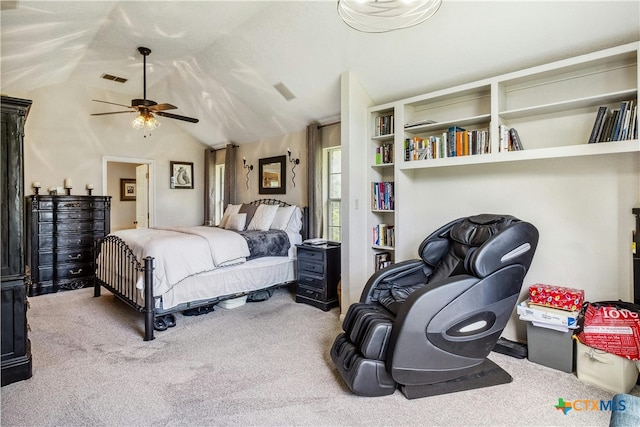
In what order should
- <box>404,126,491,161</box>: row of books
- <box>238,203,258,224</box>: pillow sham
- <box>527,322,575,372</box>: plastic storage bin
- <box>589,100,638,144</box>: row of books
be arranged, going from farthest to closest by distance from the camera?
<box>238,203,258,224</box>: pillow sham, <box>404,126,491,161</box>: row of books, <box>527,322,575,372</box>: plastic storage bin, <box>589,100,638,144</box>: row of books

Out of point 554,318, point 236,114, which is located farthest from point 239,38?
point 554,318

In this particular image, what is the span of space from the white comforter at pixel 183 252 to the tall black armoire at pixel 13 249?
926mm

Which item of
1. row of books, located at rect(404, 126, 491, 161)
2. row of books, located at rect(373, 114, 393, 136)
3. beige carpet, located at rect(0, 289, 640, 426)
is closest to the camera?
beige carpet, located at rect(0, 289, 640, 426)

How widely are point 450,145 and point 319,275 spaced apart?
207cm

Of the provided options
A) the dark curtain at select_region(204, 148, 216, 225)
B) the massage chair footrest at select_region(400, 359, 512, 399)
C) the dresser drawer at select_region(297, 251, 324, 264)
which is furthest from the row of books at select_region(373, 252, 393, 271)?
the dark curtain at select_region(204, 148, 216, 225)

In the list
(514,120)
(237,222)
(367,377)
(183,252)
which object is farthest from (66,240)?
(514,120)

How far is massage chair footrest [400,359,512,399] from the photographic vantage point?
7.38 ft

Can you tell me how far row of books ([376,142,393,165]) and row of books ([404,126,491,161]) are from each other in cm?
28

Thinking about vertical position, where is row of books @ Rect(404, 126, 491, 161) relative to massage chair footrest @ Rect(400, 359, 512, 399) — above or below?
above

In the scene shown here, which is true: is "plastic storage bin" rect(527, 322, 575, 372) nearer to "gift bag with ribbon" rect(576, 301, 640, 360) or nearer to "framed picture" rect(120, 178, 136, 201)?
"gift bag with ribbon" rect(576, 301, 640, 360)

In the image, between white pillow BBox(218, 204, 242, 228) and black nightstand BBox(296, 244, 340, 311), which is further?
white pillow BBox(218, 204, 242, 228)

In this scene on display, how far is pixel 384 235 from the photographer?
3852mm

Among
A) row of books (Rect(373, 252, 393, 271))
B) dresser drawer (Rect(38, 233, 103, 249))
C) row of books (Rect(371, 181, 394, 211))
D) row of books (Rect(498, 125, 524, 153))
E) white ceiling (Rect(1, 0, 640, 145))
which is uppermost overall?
white ceiling (Rect(1, 0, 640, 145))

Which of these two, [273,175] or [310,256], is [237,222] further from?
[310,256]
